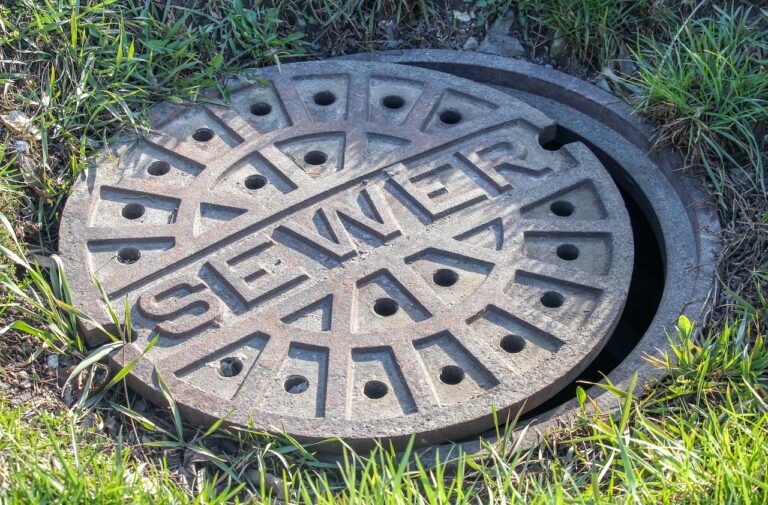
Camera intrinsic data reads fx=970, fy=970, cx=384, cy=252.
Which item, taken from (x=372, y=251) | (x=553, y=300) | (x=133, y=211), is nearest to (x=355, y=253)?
(x=372, y=251)

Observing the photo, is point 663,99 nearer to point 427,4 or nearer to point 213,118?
point 427,4

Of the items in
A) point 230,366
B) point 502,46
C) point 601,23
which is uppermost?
point 601,23

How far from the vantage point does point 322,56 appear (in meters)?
3.31

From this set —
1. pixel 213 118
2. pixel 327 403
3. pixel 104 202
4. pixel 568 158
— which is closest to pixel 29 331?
pixel 104 202

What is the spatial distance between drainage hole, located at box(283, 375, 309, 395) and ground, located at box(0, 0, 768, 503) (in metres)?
0.16

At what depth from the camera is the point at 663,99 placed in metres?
2.88

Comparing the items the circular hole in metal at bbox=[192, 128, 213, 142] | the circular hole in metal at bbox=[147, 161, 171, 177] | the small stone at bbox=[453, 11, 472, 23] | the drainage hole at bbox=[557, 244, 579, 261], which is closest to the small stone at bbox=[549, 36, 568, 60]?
the small stone at bbox=[453, 11, 472, 23]

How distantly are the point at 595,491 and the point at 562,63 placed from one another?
1.76m

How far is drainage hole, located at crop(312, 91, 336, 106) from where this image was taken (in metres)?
3.02

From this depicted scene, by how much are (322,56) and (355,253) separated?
1018 mm

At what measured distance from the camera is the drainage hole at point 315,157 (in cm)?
282

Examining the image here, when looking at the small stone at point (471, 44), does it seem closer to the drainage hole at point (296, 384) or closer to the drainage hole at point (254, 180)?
the drainage hole at point (254, 180)

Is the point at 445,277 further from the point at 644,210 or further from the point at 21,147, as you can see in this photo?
the point at 21,147

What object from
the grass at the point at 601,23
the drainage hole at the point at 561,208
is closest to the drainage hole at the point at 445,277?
the drainage hole at the point at 561,208
